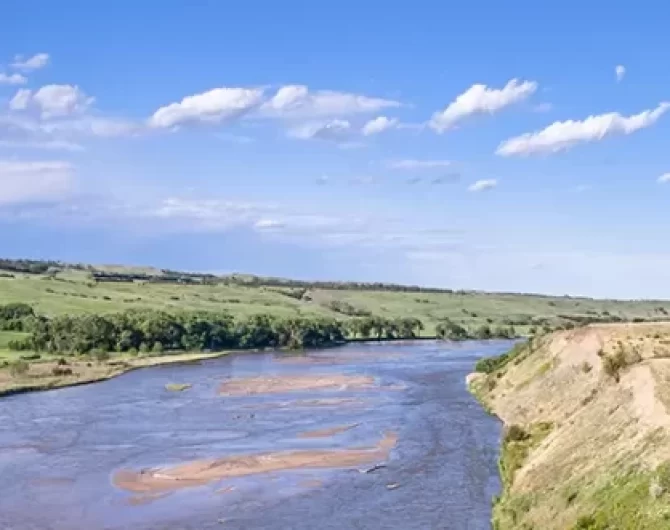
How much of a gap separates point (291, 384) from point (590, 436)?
66814 millimetres

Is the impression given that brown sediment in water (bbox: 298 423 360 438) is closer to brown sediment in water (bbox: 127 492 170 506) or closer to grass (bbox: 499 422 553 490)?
grass (bbox: 499 422 553 490)

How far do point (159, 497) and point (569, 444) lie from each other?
73.4ft

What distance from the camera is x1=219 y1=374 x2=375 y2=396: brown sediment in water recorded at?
110706mm

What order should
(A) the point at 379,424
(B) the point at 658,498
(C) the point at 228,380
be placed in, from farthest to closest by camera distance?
(C) the point at 228,380, (A) the point at 379,424, (B) the point at 658,498

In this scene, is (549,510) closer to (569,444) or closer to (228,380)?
(569,444)

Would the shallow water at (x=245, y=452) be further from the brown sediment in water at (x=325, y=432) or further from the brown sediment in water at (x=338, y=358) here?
the brown sediment in water at (x=338, y=358)

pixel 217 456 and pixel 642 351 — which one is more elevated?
pixel 642 351

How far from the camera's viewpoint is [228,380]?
122938 millimetres

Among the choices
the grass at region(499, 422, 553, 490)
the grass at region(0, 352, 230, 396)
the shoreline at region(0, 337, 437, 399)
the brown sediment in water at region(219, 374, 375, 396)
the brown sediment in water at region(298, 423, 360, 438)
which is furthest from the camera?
the grass at region(0, 352, 230, 396)

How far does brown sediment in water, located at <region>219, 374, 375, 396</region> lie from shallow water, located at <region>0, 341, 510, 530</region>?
232 cm

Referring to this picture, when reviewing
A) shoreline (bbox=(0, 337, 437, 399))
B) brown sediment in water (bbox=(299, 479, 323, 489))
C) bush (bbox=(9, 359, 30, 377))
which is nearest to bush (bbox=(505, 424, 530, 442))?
brown sediment in water (bbox=(299, 479, 323, 489))

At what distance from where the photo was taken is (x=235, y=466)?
6469 cm

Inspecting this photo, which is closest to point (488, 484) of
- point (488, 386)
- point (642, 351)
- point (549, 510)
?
point (549, 510)

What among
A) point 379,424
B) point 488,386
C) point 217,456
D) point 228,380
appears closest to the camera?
point 217,456
